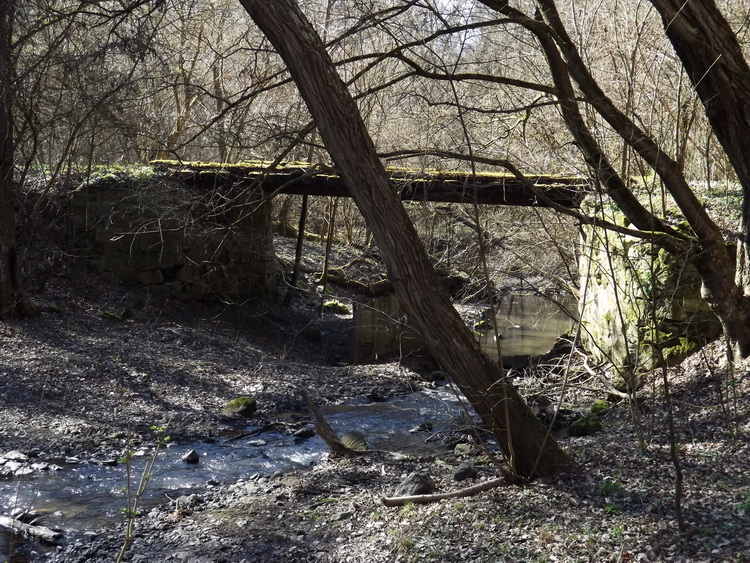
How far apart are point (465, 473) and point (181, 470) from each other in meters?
2.97

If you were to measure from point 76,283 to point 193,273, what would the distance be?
2194 mm

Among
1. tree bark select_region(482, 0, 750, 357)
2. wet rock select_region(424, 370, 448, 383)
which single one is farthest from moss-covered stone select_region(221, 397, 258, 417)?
tree bark select_region(482, 0, 750, 357)

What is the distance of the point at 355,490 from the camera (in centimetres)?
596

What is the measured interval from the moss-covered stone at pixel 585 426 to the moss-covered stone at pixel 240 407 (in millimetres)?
4117

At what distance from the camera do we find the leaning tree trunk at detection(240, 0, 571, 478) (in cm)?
461

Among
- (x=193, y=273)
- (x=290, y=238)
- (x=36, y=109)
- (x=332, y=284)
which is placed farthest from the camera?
(x=290, y=238)

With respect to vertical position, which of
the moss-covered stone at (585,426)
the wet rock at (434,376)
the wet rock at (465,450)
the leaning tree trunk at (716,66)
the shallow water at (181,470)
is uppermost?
the leaning tree trunk at (716,66)

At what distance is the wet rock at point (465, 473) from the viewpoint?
5629 mm

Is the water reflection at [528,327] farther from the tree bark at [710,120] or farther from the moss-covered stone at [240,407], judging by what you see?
the tree bark at [710,120]

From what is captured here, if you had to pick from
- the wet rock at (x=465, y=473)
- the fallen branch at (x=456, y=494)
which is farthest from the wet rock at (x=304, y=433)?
the fallen branch at (x=456, y=494)

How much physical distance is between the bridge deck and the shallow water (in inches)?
107

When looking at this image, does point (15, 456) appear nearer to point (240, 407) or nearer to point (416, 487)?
point (240, 407)

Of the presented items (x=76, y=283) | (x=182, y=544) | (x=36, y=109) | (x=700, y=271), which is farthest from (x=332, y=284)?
(x=182, y=544)

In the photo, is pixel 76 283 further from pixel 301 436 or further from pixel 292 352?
pixel 301 436
